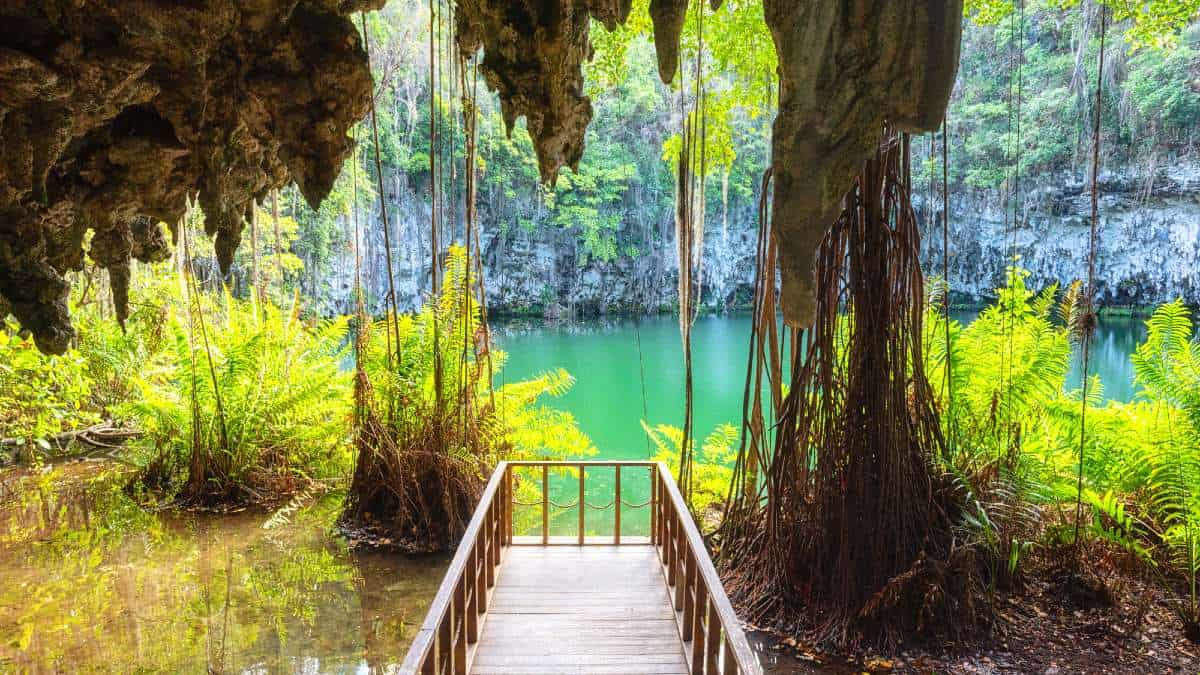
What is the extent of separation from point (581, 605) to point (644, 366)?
52.4 feet

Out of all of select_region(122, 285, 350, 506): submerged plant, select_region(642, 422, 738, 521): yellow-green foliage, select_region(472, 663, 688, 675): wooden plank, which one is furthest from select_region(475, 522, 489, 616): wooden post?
select_region(122, 285, 350, 506): submerged plant

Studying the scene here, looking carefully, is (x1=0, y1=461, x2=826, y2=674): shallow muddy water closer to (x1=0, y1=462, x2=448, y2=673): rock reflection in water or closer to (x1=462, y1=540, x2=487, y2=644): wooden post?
(x1=0, y1=462, x2=448, y2=673): rock reflection in water

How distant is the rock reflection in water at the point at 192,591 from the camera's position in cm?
374

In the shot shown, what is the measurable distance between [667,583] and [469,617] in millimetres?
1184

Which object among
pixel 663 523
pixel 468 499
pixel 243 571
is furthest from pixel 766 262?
pixel 243 571

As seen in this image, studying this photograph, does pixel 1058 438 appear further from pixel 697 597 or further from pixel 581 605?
pixel 581 605

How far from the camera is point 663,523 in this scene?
4246 millimetres

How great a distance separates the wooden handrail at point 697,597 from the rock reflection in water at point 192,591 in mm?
1584

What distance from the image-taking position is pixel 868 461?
377cm

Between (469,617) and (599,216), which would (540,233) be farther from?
(469,617)

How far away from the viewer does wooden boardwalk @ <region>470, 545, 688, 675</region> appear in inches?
121

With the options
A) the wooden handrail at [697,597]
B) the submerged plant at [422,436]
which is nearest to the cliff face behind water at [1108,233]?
the submerged plant at [422,436]

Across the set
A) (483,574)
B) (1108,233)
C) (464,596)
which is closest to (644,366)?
(1108,233)

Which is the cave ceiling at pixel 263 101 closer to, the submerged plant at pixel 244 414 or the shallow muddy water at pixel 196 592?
the shallow muddy water at pixel 196 592
